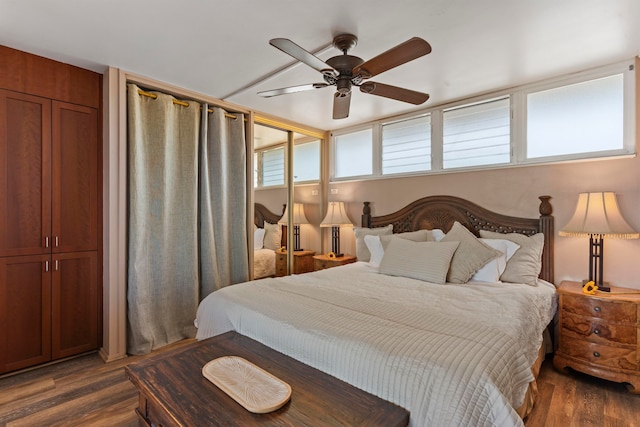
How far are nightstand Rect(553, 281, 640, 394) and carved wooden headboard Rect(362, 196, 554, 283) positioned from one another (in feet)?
1.66

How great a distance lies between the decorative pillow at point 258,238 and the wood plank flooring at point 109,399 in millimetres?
1766

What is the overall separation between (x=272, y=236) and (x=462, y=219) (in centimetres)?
228

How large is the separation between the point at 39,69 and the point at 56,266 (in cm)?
161

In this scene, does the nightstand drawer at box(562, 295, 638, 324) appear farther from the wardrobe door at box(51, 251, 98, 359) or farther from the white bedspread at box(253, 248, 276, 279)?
the wardrobe door at box(51, 251, 98, 359)

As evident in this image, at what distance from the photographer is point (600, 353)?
89.7 inches

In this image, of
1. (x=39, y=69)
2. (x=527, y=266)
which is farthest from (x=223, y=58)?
(x=527, y=266)

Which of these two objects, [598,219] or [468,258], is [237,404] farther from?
[598,219]

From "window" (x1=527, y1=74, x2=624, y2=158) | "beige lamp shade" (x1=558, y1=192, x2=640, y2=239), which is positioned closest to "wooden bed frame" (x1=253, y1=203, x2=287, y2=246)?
"window" (x1=527, y1=74, x2=624, y2=158)

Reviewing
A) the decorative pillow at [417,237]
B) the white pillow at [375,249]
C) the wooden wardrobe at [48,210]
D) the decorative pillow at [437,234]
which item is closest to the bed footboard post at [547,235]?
the decorative pillow at [437,234]

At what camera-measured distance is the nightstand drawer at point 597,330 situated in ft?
7.22

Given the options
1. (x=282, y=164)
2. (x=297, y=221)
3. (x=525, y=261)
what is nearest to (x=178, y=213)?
(x=282, y=164)

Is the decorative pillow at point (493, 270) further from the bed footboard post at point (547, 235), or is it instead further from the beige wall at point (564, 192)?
the beige wall at point (564, 192)

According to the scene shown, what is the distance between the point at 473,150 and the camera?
132 inches

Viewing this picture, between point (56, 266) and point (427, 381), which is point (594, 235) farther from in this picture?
point (56, 266)
